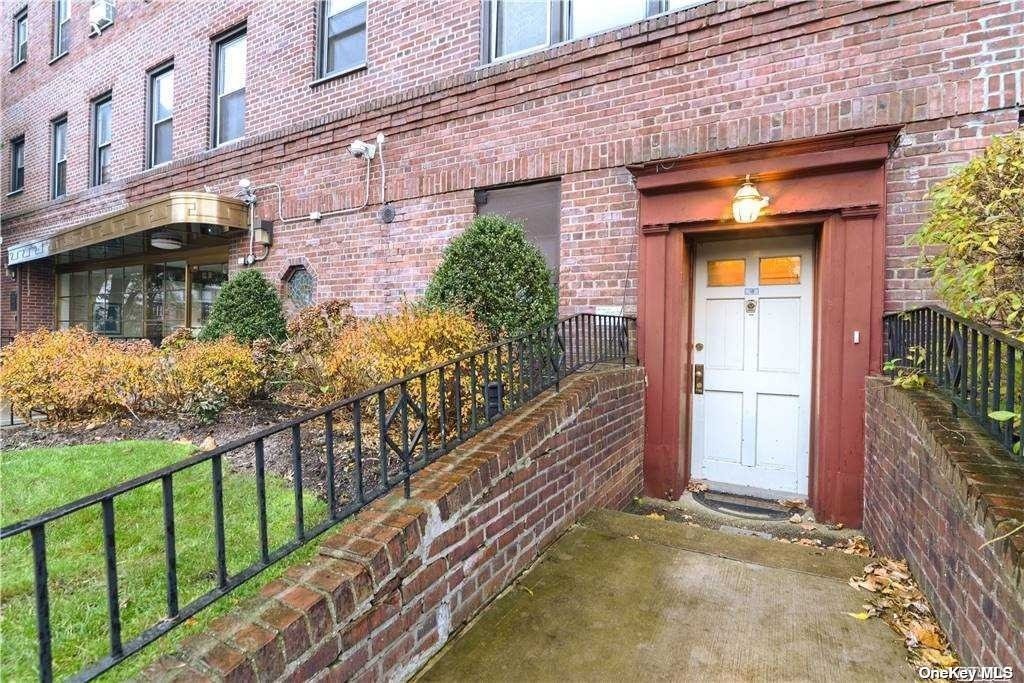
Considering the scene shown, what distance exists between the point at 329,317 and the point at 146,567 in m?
3.37

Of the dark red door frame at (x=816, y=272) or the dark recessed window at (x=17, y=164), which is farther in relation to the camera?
the dark recessed window at (x=17, y=164)

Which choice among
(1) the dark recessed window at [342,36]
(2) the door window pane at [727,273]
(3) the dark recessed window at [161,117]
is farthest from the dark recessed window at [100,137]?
(2) the door window pane at [727,273]

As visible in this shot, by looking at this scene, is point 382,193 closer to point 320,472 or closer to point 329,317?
point 329,317

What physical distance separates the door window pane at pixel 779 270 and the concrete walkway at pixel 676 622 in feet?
7.24

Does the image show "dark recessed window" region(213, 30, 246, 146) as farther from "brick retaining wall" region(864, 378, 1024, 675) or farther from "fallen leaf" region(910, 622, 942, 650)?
"fallen leaf" region(910, 622, 942, 650)

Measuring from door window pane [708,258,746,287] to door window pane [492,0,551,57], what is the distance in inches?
110

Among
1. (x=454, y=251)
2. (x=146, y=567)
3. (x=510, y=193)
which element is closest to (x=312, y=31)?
(x=510, y=193)

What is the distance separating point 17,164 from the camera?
11484 millimetres

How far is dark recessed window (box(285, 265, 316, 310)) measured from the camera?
6.55 meters

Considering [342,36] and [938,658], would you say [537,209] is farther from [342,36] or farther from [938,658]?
[938,658]

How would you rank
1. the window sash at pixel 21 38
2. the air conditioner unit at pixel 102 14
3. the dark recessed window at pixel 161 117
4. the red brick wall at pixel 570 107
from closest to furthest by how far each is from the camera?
1. the red brick wall at pixel 570 107
2. the dark recessed window at pixel 161 117
3. the air conditioner unit at pixel 102 14
4. the window sash at pixel 21 38

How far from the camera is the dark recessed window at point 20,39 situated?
11.1m

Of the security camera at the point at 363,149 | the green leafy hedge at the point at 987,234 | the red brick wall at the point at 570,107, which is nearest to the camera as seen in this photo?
the green leafy hedge at the point at 987,234

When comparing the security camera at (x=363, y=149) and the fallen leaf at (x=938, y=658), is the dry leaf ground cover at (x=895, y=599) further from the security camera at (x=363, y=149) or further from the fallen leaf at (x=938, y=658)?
the security camera at (x=363, y=149)
